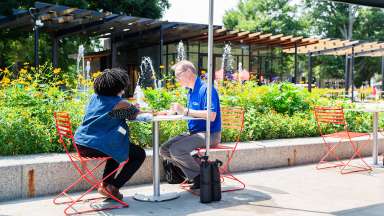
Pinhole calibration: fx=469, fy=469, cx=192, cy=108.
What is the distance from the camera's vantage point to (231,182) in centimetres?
580

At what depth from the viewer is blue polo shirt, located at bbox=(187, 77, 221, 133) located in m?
5.02

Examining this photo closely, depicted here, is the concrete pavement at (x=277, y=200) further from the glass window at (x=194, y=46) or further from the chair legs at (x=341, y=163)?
the glass window at (x=194, y=46)

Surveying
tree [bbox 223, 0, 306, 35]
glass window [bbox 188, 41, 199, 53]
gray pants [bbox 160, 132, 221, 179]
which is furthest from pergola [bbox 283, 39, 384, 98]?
gray pants [bbox 160, 132, 221, 179]

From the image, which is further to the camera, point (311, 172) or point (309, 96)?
point (309, 96)

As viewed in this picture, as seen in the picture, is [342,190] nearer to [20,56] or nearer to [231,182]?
[231,182]

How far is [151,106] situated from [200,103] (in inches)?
93.3

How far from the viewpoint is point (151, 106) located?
7312mm

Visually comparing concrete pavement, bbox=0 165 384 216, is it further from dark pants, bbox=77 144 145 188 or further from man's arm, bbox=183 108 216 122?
man's arm, bbox=183 108 216 122

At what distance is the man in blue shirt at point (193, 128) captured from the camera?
5.02 m

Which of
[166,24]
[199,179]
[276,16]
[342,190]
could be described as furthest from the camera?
[276,16]

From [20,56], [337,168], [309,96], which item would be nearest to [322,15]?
[20,56]

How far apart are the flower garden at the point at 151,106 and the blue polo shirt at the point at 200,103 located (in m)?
1.21

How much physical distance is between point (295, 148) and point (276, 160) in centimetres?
42

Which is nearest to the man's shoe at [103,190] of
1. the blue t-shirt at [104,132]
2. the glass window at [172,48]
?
the blue t-shirt at [104,132]
